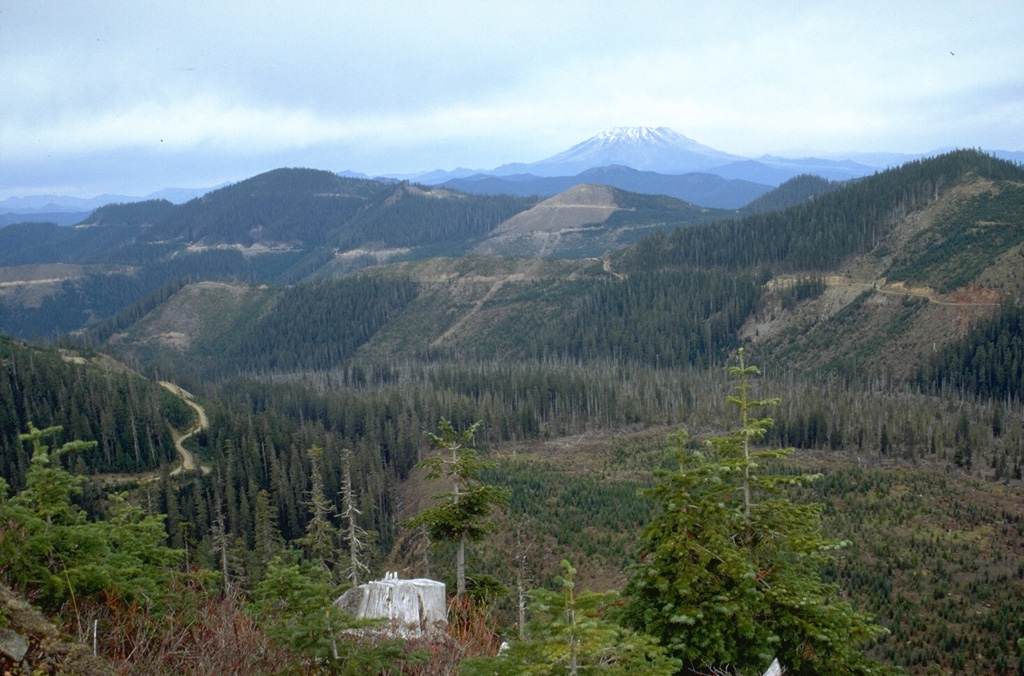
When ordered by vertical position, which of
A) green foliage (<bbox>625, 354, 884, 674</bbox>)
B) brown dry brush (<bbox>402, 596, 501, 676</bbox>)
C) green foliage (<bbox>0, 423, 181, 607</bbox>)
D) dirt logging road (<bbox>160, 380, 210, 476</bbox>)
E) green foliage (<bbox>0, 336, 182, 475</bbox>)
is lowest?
dirt logging road (<bbox>160, 380, 210, 476</bbox>)

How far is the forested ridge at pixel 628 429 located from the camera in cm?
1377

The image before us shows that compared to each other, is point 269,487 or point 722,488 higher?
point 722,488

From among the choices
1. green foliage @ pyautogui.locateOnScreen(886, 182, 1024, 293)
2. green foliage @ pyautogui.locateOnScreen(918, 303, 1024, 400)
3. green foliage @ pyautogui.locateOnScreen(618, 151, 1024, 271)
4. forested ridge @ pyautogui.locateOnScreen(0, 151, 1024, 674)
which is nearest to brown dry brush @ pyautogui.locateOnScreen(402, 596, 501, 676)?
forested ridge @ pyautogui.locateOnScreen(0, 151, 1024, 674)

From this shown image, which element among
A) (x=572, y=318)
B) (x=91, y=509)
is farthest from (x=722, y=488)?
(x=572, y=318)

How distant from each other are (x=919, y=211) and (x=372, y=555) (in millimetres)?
123289

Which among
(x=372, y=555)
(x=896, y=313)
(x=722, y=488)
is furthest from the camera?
(x=896, y=313)

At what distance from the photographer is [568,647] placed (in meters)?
8.20

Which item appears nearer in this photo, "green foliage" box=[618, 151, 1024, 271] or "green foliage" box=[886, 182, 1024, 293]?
"green foliage" box=[886, 182, 1024, 293]

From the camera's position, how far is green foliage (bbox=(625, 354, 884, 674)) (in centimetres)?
1216

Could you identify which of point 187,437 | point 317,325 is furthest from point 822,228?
point 187,437

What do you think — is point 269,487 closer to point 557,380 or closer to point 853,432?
point 557,380

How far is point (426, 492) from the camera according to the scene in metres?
66.6

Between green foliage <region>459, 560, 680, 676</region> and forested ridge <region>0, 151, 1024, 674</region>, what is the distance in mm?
70

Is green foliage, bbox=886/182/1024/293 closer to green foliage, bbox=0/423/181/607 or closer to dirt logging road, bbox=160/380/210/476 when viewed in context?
dirt logging road, bbox=160/380/210/476
